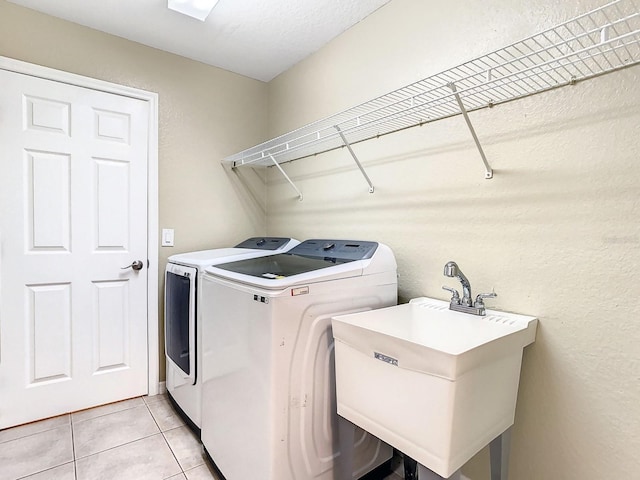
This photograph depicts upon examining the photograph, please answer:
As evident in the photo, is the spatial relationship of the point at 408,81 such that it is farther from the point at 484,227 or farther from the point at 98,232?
the point at 98,232

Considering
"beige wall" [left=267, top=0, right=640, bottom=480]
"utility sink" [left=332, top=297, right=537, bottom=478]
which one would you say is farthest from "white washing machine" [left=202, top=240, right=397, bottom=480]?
"beige wall" [left=267, top=0, right=640, bottom=480]

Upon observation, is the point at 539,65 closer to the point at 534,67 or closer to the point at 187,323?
the point at 534,67

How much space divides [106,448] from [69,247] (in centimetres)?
116

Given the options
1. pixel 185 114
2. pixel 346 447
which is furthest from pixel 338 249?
pixel 185 114

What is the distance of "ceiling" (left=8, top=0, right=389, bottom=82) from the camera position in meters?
1.85

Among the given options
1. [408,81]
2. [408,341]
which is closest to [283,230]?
[408,81]

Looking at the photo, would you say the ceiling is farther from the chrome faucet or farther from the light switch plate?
the chrome faucet

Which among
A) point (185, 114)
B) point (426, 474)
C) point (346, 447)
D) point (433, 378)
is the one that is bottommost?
Answer: point (346, 447)

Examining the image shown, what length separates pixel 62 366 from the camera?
204 cm

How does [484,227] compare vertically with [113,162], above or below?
below

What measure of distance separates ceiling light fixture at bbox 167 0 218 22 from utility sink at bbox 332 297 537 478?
68.6 inches

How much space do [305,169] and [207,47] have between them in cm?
105

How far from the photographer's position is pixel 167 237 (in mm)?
2369

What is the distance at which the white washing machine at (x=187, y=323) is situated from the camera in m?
1.80
